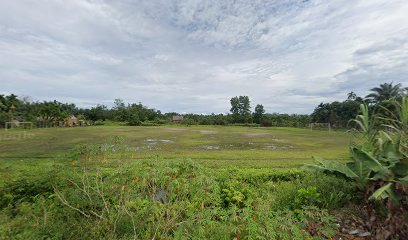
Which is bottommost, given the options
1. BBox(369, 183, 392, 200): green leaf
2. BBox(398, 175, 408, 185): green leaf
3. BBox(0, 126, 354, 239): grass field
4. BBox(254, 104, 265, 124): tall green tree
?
BBox(0, 126, 354, 239): grass field

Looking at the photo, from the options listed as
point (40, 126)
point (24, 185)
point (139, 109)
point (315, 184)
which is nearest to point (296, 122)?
point (139, 109)

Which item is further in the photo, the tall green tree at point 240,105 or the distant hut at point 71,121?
the tall green tree at point 240,105

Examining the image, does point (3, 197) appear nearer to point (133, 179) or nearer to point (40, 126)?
point (133, 179)

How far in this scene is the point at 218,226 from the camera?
2.66 metres

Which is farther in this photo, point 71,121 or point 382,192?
point 71,121

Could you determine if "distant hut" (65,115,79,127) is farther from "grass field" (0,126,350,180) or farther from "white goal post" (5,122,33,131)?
"grass field" (0,126,350,180)

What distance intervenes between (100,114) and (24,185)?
174ft

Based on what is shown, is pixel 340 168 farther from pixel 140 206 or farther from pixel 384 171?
pixel 140 206

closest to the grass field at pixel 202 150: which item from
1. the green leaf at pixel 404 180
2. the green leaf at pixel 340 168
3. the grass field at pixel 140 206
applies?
the grass field at pixel 140 206

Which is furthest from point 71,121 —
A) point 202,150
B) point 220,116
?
point 202,150

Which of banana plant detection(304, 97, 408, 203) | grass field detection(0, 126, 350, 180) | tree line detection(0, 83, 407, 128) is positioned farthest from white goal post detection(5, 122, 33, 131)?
banana plant detection(304, 97, 408, 203)

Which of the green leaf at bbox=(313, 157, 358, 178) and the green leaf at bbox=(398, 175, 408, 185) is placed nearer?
the green leaf at bbox=(398, 175, 408, 185)

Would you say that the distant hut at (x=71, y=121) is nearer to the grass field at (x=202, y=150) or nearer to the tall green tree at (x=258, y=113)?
the grass field at (x=202, y=150)

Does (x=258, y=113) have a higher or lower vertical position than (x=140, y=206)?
higher
